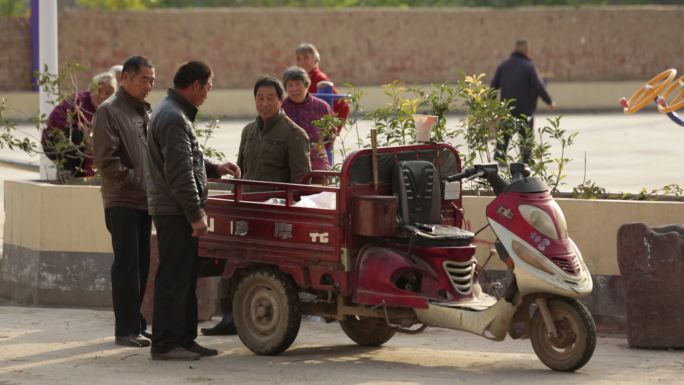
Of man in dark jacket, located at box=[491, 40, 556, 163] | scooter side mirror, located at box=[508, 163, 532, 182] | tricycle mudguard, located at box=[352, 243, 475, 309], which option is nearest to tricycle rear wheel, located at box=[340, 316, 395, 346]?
tricycle mudguard, located at box=[352, 243, 475, 309]

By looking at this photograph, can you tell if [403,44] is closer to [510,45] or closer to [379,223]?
[510,45]

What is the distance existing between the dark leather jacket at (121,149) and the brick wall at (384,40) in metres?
25.4

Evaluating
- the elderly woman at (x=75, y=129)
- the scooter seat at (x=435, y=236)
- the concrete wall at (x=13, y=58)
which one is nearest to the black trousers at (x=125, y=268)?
the scooter seat at (x=435, y=236)

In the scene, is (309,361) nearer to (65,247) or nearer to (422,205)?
(422,205)

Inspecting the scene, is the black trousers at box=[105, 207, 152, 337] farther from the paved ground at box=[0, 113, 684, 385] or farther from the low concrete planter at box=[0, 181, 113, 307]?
the low concrete planter at box=[0, 181, 113, 307]

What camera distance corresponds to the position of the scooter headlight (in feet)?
26.8

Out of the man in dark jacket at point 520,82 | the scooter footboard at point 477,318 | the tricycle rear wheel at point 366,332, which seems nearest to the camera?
the scooter footboard at point 477,318

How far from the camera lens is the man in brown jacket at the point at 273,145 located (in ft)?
31.3

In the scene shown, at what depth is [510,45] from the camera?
39.4 meters

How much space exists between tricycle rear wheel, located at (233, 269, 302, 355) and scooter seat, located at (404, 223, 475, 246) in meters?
0.86

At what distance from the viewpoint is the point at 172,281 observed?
346 inches

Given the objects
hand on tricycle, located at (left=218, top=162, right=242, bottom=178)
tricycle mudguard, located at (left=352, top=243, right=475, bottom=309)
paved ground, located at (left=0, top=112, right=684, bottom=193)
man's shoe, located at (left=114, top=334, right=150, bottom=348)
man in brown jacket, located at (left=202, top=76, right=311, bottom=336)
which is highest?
paved ground, located at (left=0, top=112, right=684, bottom=193)

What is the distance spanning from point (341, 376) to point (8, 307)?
3.68 meters

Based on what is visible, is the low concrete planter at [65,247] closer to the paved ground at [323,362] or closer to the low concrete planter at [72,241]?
the low concrete planter at [72,241]
